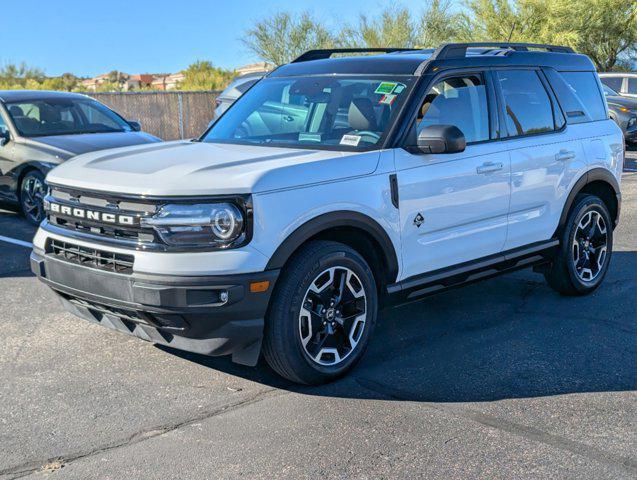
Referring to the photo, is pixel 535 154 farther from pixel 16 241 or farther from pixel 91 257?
pixel 16 241

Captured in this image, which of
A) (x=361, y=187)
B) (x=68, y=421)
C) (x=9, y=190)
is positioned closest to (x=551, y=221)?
(x=361, y=187)

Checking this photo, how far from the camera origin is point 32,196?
9.35 meters

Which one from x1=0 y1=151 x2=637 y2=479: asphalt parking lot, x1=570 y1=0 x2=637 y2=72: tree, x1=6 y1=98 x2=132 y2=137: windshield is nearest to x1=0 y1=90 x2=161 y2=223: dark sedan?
x1=6 y1=98 x2=132 y2=137: windshield

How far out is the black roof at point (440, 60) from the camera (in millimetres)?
5336

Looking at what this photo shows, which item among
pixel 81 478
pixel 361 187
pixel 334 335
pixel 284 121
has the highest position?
pixel 284 121

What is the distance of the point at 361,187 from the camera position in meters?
4.63

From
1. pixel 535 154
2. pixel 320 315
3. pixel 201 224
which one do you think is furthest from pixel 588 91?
pixel 201 224

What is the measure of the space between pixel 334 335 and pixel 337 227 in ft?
2.08

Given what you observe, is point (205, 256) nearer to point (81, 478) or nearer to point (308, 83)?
point (81, 478)

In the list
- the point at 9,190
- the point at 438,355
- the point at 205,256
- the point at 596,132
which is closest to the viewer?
the point at 205,256

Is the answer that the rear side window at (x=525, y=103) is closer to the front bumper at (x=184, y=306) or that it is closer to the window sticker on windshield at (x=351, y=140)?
the window sticker on windshield at (x=351, y=140)

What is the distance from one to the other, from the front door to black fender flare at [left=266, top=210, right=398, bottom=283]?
125 mm

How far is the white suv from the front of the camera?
4125 mm

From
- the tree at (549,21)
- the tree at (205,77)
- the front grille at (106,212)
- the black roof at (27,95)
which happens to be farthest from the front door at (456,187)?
the tree at (205,77)
